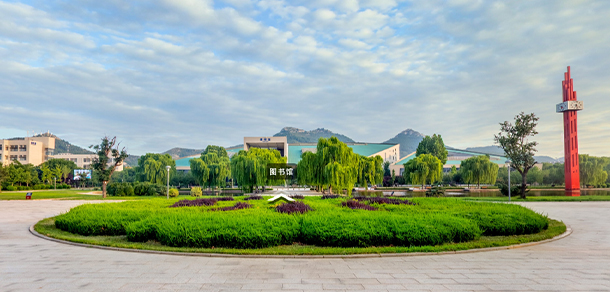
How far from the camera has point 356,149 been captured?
264ft

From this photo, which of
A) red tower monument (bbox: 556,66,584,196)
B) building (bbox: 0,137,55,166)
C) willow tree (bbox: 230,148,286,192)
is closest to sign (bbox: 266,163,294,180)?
willow tree (bbox: 230,148,286,192)

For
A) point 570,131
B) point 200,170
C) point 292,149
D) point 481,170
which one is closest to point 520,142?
point 570,131

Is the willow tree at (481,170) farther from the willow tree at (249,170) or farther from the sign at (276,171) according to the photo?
the willow tree at (249,170)

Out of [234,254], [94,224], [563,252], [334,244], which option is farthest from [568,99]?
[94,224]

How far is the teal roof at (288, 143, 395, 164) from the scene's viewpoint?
71713 millimetres

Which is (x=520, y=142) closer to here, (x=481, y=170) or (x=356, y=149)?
(x=481, y=170)

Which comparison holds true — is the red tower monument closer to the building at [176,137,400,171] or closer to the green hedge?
the green hedge

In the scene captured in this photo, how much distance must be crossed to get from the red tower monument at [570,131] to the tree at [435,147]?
2818 cm

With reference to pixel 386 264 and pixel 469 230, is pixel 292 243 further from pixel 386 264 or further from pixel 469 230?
pixel 469 230

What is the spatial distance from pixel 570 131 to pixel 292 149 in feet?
176

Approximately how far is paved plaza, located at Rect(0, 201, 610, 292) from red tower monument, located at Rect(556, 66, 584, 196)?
80.7 ft

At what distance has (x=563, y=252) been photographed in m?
6.70

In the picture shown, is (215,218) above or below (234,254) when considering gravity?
above

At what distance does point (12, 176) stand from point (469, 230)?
2009 inches
